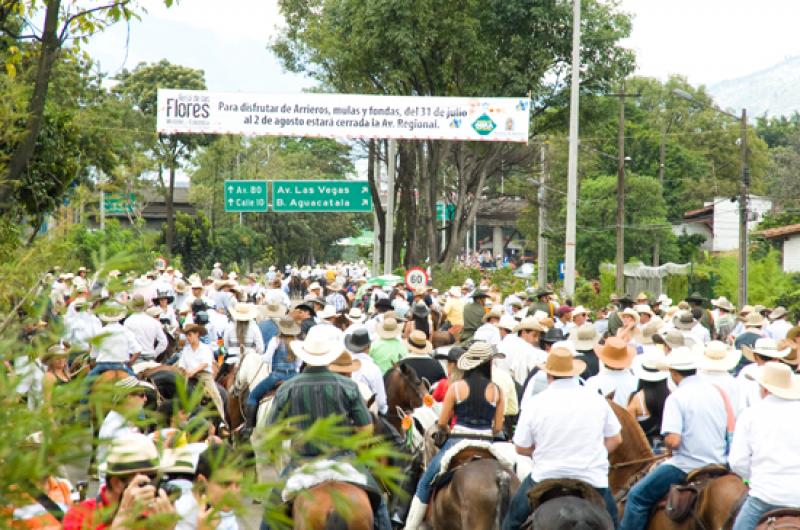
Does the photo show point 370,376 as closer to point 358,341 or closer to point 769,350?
point 358,341

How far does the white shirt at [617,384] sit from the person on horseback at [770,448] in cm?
375

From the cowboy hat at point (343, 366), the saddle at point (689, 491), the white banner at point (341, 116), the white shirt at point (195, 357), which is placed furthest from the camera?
the white banner at point (341, 116)

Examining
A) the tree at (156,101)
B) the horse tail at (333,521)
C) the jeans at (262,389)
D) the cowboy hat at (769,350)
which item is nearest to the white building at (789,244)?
the tree at (156,101)

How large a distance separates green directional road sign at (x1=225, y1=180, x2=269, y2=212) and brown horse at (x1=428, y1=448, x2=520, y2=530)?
38224mm

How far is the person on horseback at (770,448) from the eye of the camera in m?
7.34

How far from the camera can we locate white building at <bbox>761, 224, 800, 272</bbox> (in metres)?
46.2

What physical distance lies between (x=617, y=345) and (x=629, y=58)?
102ft

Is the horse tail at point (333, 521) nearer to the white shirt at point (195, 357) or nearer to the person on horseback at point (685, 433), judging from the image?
the person on horseback at point (685, 433)

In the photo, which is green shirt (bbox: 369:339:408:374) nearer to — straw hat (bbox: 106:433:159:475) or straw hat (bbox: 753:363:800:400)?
straw hat (bbox: 753:363:800:400)

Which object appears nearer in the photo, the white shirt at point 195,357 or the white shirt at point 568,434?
the white shirt at point 568,434

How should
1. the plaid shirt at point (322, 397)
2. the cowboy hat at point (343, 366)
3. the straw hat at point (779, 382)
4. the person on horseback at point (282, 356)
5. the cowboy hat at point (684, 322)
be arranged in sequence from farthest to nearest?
the cowboy hat at point (684, 322) → the person on horseback at point (282, 356) → the cowboy hat at point (343, 366) → the plaid shirt at point (322, 397) → the straw hat at point (779, 382)

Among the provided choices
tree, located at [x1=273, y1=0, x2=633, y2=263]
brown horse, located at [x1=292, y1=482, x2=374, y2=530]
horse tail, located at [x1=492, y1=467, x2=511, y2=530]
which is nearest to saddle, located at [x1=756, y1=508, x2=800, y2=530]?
horse tail, located at [x1=492, y1=467, x2=511, y2=530]

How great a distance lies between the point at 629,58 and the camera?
41.1m

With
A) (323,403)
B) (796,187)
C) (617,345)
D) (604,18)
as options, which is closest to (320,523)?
(323,403)
